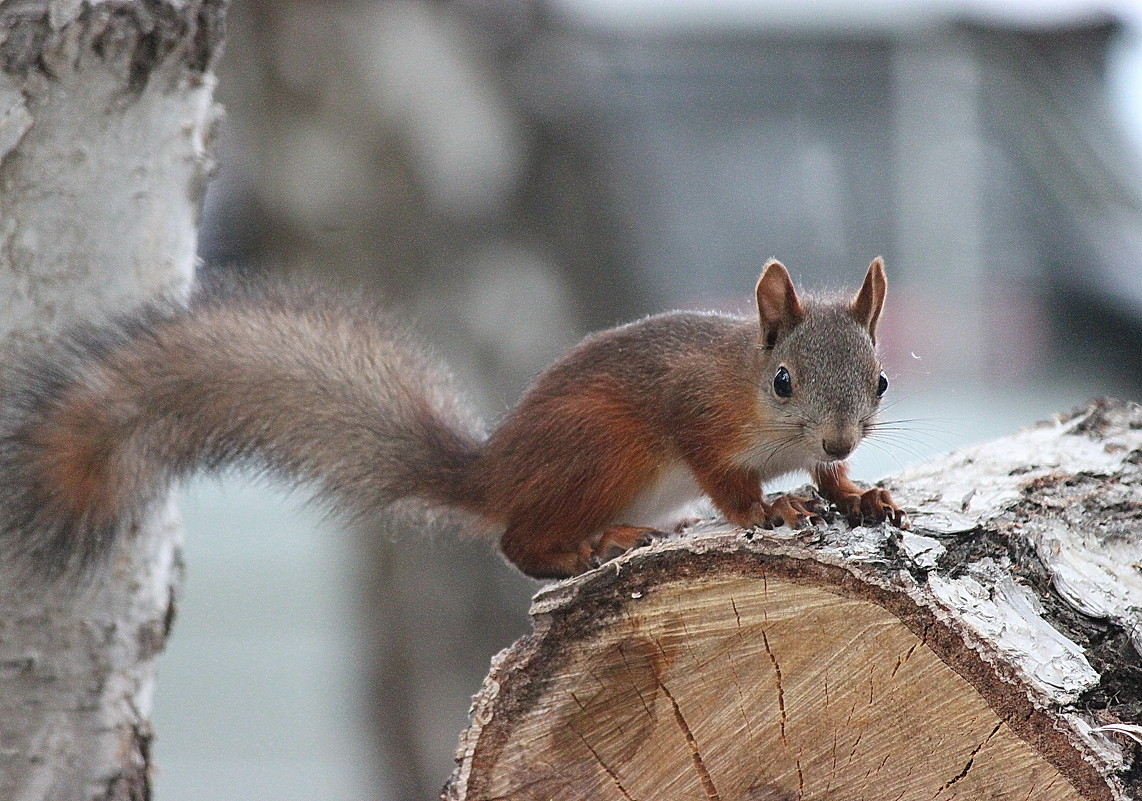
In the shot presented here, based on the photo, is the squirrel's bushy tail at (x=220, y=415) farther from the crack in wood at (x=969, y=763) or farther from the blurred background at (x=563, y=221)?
the blurred background at (x=563, y=221)

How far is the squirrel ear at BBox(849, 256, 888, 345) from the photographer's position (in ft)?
5.75

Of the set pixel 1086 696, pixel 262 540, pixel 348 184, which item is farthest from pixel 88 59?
pixel 262 540

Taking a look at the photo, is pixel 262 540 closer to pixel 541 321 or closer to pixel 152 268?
pixel 541 321

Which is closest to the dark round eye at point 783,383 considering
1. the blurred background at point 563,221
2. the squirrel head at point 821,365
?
the squirrel head at point 821,365

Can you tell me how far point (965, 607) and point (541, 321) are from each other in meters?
2.48

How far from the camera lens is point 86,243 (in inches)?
66.8

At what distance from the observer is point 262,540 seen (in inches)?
212

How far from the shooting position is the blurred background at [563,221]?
143 inches

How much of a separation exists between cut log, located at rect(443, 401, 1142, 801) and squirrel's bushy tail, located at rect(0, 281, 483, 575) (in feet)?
1.95

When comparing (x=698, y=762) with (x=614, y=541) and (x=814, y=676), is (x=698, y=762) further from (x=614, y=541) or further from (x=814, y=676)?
(x=614, y=541)

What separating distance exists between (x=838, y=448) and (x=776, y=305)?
224mm

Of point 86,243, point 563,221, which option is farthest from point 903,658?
point 563,221

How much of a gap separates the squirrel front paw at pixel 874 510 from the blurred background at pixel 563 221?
1887mm

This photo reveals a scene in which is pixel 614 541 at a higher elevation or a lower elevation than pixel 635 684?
higher
